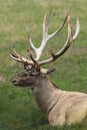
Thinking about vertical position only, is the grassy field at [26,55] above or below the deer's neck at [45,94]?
below

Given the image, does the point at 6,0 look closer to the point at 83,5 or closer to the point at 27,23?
the point at 83,5

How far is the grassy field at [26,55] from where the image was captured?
11.6 meters

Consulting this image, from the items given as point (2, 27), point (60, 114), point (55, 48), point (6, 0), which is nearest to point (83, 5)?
point (6, 0)

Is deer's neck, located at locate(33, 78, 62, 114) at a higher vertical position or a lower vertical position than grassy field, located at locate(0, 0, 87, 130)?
higher

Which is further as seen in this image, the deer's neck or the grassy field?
the grassy field

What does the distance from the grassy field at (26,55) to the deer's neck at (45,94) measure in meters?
0.40

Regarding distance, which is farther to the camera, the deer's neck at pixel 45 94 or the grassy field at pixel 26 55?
the grassy field at pixel 26 55

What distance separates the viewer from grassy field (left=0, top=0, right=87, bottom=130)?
1163 centimetres

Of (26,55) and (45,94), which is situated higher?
(45,94)

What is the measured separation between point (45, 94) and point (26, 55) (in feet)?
24.9

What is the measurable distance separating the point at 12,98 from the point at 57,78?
7.10 ft

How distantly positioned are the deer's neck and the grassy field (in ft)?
1.31

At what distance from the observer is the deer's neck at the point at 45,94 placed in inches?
434

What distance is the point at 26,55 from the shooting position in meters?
18.6
